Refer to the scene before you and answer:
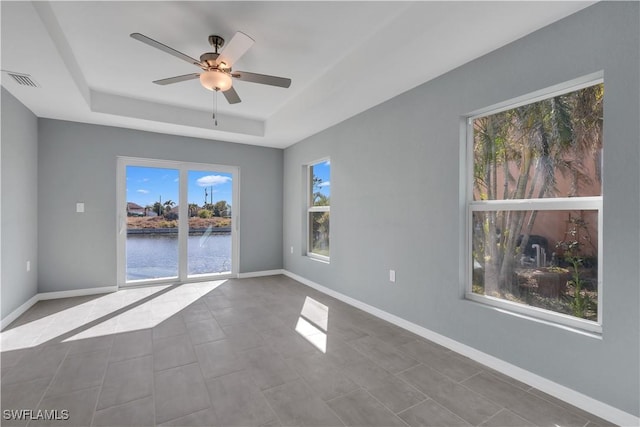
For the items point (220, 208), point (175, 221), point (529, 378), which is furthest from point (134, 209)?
Result: point (529, 378)

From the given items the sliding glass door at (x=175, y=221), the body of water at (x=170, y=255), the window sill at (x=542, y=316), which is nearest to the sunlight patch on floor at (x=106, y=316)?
Result: the body of water at (x=170, y=255)

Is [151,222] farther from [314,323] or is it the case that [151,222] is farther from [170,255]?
[314,323]

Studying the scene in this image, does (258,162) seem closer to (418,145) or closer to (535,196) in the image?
(418,145)

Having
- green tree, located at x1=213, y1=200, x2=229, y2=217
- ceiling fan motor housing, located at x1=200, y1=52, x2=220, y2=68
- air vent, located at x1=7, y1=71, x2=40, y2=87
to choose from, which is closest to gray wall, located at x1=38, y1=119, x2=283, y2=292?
green tree, located at x1=213, y1=200, x2=229, y2=217

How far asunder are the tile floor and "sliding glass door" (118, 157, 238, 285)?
1.37 meters

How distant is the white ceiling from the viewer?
213 centimetres

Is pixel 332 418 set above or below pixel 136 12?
below

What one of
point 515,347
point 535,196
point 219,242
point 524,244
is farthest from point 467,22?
point 219,242

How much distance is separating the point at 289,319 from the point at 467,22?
3.16 meters

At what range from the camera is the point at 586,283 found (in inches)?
78.2

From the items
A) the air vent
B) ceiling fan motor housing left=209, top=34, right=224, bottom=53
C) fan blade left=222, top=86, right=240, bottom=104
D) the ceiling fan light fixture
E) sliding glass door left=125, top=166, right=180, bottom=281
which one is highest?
ceiling fan motor housing left=209, top=34, right=224, bottom=53

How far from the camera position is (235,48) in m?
2.26

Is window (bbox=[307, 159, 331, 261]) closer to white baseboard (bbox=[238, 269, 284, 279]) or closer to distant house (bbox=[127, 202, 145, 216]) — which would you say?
white baseboard (bbox=[238, 269, 284, 279])

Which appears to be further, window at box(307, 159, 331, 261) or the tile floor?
window at box(307, 159, 331, 261)
